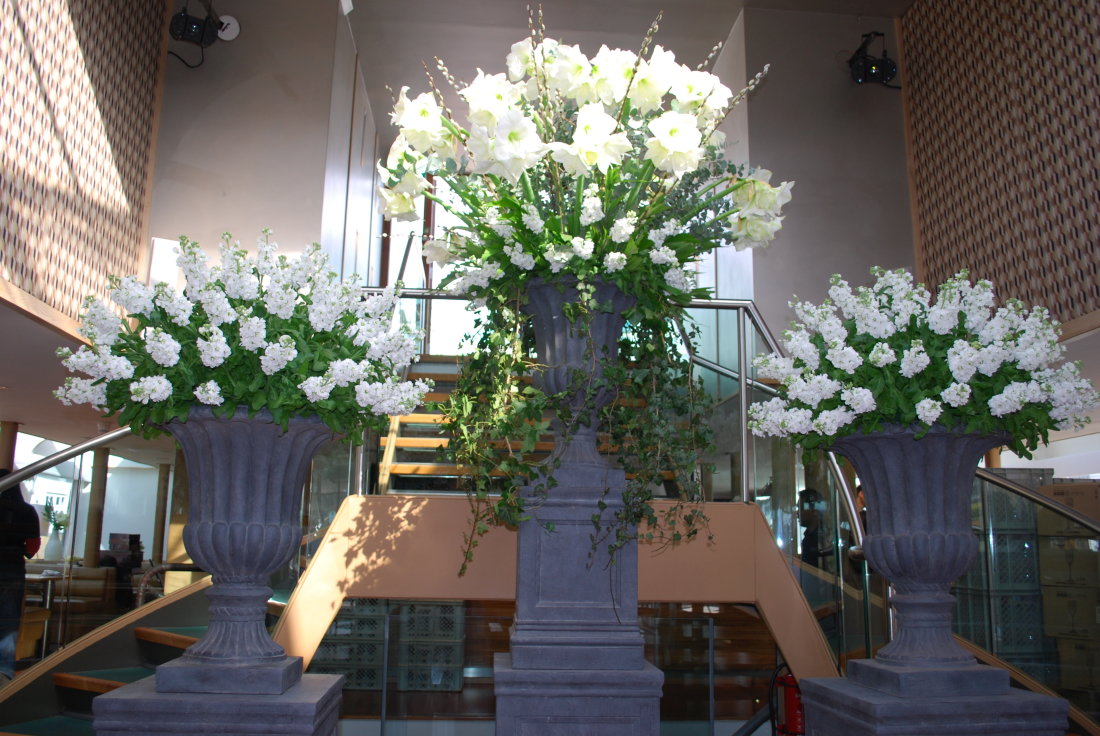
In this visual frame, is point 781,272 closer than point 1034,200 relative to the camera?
No

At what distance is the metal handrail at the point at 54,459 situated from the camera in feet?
10.4

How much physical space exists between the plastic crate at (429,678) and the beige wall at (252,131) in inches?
141

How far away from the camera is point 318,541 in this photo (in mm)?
3486

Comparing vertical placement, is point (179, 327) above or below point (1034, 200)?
below

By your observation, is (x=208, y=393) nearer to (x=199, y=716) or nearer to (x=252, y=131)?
(x=199, y=716)

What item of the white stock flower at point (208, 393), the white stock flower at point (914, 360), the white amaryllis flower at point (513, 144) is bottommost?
the white stock flower at point (208, 393)

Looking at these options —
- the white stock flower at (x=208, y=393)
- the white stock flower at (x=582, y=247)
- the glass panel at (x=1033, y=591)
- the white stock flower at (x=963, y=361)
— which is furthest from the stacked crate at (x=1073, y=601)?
the white stock flower at (x=208, y=393)

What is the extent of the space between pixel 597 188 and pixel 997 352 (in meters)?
1.08

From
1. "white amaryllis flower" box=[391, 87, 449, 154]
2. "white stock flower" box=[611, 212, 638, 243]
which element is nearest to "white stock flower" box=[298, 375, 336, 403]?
"white amaryllis flower" box=[391, 87, 449, 154]

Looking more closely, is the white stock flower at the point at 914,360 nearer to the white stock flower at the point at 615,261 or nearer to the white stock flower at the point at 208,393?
the white stock flower at the point at 615,261

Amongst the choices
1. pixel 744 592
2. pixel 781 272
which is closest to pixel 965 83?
pixel 781 272

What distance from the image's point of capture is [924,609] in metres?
2.41

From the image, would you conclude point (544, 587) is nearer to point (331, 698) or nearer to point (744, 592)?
point (331, 698)

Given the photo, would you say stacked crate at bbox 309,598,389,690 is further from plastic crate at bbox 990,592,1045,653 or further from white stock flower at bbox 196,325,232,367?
plastic crate at bbox 990,592,1045,653
